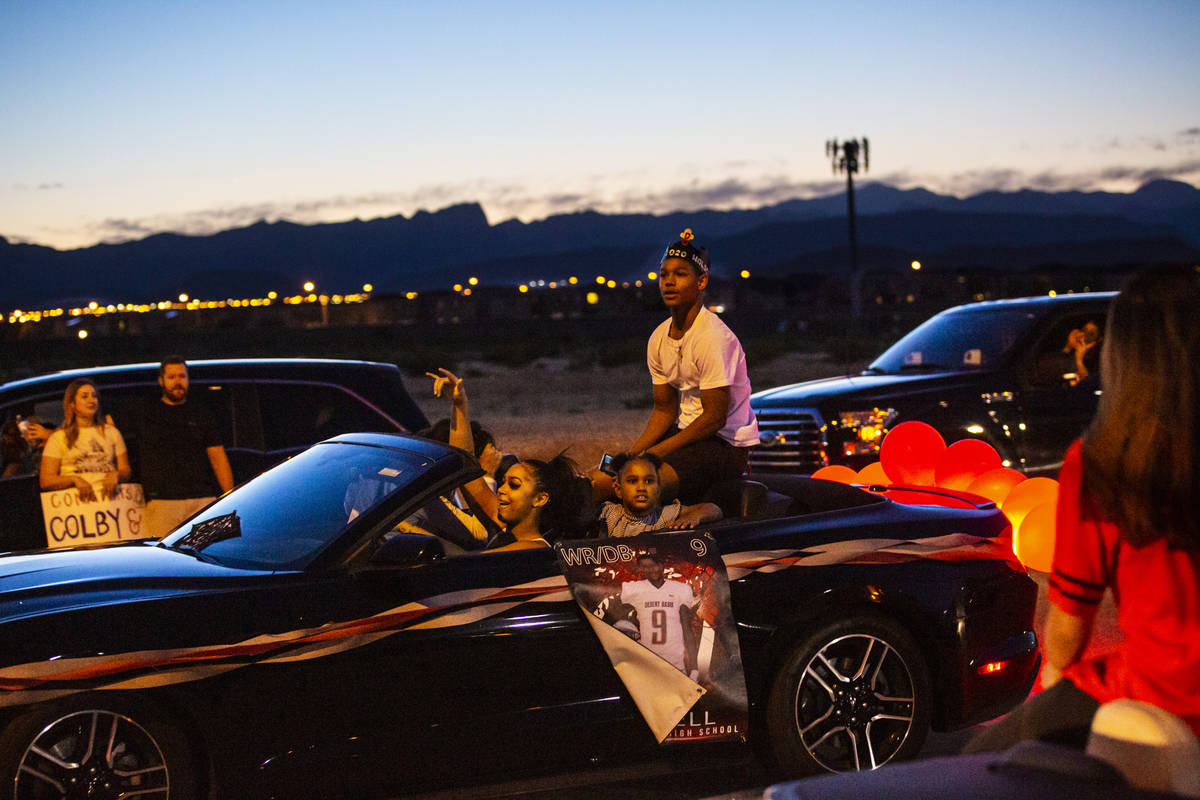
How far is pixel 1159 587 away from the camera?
227cm

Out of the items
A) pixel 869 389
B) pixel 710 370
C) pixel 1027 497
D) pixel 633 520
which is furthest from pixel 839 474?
pixel 633 520

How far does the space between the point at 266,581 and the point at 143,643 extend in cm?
46

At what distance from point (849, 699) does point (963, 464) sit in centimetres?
407

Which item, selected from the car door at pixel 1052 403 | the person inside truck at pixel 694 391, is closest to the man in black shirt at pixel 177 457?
the person inside truck at pixel 694 391

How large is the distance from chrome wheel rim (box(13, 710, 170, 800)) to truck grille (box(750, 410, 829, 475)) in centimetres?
673

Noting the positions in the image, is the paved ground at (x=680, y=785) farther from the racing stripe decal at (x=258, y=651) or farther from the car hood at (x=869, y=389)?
the car hood at (x=869, y=389)

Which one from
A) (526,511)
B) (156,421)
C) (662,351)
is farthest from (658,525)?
(156,421)

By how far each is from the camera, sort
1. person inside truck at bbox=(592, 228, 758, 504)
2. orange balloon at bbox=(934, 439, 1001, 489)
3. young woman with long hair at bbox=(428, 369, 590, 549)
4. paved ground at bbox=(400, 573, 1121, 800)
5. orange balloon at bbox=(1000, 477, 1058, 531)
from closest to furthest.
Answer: paved ground at bbox=(400, 573, 1121, 800)
young woman with long hair at bbox=(428, 369, 590, 549)
person inside truck at bbox=(592, 228, 758, 504)
orange balloon at bbox=(1000, 477, 1058, 531)
orange balloon at bbox=(934, 439, 1001, 489)

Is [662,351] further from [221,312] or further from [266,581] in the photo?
[221,312]

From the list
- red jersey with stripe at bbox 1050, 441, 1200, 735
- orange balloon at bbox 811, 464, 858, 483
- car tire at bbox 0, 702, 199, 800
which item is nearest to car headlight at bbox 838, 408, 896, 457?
orange balloon at bbox 811, 464, 858, 483

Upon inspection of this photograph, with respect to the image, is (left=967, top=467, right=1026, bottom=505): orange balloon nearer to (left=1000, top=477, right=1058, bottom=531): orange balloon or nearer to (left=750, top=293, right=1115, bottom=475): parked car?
(left=1000, top=477, right=1058, bottom=531): orange balloon

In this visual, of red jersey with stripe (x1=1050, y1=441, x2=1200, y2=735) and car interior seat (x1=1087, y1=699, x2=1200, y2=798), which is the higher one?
red jersey with stripe (x1=1050, y1=441, x2=1200, y2=735)

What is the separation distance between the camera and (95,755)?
3936 mm

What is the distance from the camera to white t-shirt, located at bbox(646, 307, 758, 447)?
593cm
